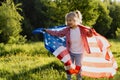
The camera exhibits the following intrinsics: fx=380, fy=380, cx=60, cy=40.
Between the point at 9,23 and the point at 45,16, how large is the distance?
62.8 feet

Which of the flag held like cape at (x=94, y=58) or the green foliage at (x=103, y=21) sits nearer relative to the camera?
the flag held like cape at (x=94, y=58)

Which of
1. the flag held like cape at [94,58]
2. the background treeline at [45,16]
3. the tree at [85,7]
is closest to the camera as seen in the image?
the flag held like cape at [94,58]

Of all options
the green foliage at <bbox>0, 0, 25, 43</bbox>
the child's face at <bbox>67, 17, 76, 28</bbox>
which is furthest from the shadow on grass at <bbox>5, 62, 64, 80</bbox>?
the green foliage at <bbox>0, 0, 25, 43</bbox>

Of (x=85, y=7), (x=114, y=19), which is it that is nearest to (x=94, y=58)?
(x=85, y=7)

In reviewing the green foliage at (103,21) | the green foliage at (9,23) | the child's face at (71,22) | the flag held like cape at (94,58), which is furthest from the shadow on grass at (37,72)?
the green foliage at (103,21)

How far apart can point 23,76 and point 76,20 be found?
205 cm

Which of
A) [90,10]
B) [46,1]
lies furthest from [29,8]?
[90,10]

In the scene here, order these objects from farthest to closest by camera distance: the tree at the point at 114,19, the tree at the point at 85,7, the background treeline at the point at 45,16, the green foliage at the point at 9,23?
the tree at the point at 114,19
the tree at the point at 85,7
the background treeline at the point at 45,16
the green foliage at the point at 9,23

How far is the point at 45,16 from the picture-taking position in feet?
175

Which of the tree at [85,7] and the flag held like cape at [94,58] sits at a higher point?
the flag held like cape at [94,58]

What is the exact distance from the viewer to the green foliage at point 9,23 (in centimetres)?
3322

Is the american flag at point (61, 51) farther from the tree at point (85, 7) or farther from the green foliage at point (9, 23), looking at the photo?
the tree at point (85, 7)

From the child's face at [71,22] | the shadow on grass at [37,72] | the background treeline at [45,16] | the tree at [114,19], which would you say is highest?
the child's face at [71,22]

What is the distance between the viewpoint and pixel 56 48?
9250 mm
